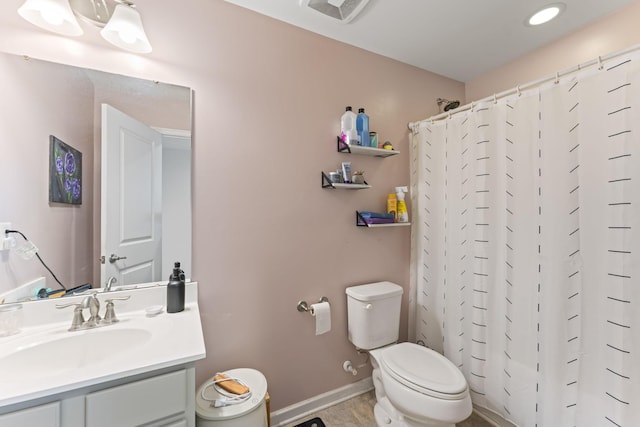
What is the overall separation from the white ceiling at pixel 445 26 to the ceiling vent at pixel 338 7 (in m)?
0.05

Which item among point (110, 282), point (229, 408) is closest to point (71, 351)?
point (110, 282)

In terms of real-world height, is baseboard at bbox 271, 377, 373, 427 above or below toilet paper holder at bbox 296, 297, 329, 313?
below

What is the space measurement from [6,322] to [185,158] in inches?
35.8

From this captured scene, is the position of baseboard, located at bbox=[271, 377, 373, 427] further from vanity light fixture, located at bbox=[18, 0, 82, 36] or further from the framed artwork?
vanity light fixture, located at bbox=[18, 0, 82, 36]

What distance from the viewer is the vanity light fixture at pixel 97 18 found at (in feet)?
3.45

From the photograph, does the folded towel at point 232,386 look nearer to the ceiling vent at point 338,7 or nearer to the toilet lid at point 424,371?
the toilet lid at point 424,371

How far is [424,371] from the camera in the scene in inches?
55.2

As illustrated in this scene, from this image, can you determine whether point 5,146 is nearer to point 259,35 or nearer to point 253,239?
point 253,239

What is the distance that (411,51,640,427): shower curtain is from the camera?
1114 mm

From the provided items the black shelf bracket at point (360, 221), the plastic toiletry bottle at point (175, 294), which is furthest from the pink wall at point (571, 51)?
the plastic toiletry bottle at point (175, 294)

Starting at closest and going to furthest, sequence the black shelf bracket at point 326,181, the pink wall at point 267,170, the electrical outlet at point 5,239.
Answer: the electrical outlet at point 5,239
the pink wall at point 267,170
the black shelf bracket at point 326,181

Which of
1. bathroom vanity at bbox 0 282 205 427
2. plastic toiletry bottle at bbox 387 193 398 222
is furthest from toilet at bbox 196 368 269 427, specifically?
plastic toiletry bottle at bbox 387 193 398 222

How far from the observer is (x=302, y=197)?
5.43 feet

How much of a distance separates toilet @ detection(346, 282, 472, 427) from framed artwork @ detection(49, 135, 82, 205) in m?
1.52
